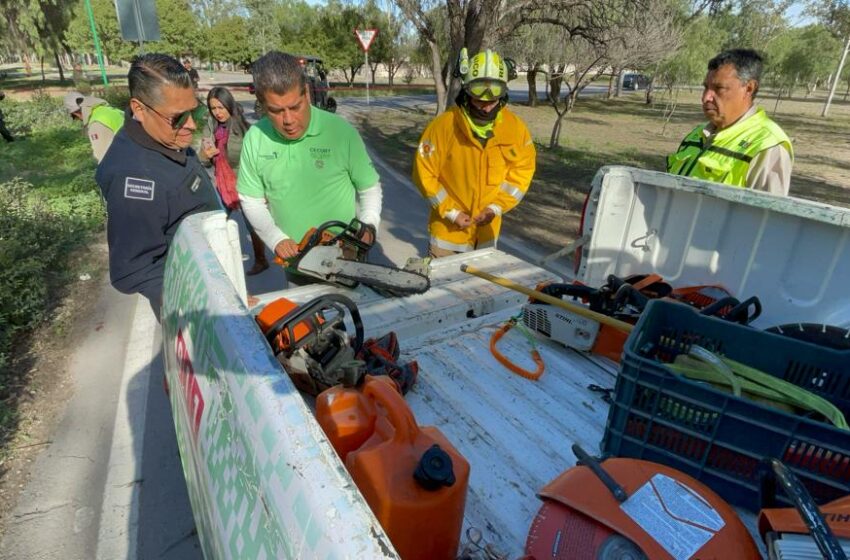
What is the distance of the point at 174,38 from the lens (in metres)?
41.1

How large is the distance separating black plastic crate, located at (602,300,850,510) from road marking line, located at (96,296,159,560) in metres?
2.30

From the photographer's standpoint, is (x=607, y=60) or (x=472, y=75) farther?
(x=607, y=60)

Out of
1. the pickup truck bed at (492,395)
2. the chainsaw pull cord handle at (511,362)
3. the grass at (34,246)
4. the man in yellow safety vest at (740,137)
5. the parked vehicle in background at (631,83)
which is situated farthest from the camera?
the parked vehicle in background at (631,83)

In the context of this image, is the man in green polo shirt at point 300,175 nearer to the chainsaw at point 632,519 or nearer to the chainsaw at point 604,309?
the chainsaw at point 604,309

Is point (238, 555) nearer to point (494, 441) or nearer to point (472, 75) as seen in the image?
point (494, 441)

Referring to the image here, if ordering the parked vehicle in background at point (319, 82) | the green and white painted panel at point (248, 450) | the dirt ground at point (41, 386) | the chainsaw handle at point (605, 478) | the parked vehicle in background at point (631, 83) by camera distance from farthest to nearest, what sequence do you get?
the parked vehicle in background at point (631, 83) < the parked vehicle in background at point (319, 82) < the dirt ground at point (41, 386) < the chainsaw handle at point (605, 478) < the green and white painted panel at point (248, 450)

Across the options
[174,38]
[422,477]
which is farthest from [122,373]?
[174,38]

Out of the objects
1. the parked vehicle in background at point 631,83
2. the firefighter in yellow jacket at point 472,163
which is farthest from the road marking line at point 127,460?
the parked vehicle in background at point 631,83

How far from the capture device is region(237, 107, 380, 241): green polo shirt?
2.93 metres

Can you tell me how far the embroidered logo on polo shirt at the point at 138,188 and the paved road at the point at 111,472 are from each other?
153cm

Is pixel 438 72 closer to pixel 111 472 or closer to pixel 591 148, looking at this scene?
pixel 591 148

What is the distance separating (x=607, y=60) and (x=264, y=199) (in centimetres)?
1076

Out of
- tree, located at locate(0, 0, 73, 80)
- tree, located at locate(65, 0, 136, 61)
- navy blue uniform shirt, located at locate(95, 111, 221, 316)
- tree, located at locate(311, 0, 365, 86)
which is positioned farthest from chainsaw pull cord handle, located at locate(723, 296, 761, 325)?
tree, located at locate(65, 0, 136, 61)

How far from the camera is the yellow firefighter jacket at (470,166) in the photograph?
11.3 feet
